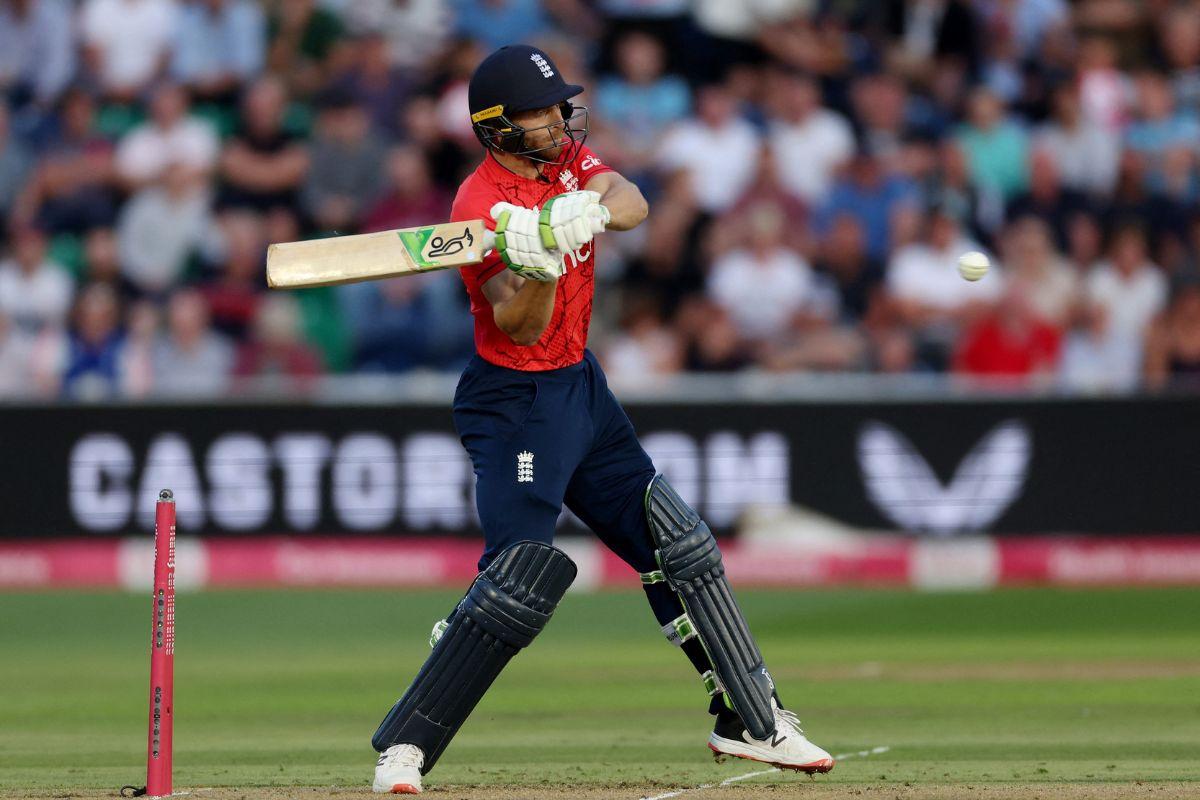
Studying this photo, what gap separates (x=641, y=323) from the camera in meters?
12.5

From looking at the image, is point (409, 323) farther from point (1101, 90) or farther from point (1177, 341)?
point (1101, 90)

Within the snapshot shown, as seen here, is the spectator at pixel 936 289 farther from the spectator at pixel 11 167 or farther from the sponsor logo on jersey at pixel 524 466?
the sponsor logo on jersey at pixel 524 466

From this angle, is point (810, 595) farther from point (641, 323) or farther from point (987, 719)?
point (987, 719)

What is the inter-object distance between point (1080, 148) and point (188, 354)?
20.7 feet

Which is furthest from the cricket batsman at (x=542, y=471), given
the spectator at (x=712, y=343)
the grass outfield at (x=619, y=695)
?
the spectator at (x=712, y=343)

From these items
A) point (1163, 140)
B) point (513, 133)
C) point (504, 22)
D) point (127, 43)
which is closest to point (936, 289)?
point (1163, 140)

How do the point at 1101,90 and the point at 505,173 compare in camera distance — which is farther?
the point at 1101,90

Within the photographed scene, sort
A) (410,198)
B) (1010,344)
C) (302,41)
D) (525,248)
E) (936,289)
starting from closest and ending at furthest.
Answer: (525,248) < (1010,344) < (936,289) < (410,198) < (302,41)

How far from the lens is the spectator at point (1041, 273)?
40.3 feet

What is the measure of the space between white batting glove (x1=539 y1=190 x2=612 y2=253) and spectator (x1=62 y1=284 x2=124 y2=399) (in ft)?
26.8

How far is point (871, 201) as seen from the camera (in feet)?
42.5

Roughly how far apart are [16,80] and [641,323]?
5533mm

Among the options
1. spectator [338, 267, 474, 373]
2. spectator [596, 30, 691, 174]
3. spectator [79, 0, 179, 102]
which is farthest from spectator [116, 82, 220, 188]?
spectator [596, 30, 691, 174]

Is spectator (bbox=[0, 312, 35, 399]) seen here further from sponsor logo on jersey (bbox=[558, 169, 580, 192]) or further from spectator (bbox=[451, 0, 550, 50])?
sponsor logo on jersey (bbox=[558, 169, 580, 192])
